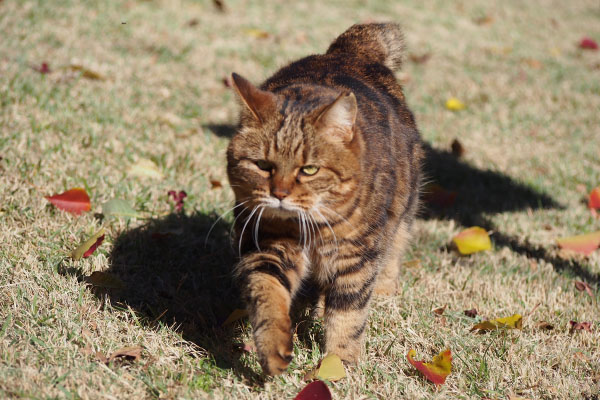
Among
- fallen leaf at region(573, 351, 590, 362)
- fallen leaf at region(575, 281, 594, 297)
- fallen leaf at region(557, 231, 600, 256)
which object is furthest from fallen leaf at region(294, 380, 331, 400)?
fallen leaf at region(557, 231, 600, 256)

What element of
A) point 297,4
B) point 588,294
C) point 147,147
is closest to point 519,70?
point 297,4

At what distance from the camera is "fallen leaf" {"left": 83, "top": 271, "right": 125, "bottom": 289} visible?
2773mm

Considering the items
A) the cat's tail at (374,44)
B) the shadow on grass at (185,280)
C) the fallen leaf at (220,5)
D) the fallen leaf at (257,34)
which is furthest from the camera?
the fallen leaf at (220,5)

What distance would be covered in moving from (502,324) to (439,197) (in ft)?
5.20

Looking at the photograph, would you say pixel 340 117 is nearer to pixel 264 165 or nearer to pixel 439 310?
pixel 264 165

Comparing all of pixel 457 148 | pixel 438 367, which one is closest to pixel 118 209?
pixel 438 367

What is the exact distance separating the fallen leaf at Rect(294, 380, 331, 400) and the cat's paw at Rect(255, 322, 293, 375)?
5.1 inches

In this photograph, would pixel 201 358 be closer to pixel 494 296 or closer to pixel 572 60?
pixel 494 296

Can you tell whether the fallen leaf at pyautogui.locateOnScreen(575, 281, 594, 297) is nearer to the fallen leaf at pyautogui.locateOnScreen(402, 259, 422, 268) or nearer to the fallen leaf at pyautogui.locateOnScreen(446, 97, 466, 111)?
the fallen leaf at pyautogui.locateOnScreen(402, 259, 422, 268)

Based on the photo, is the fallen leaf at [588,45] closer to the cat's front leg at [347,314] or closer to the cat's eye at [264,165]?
the cat's front leg at [347,314]

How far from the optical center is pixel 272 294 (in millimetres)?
2354

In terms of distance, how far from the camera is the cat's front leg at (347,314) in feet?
8.46

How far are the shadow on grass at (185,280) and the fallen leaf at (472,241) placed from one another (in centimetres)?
139

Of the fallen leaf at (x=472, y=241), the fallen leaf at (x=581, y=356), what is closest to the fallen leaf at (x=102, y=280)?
the fallen leaf at (x=472, y=241)
